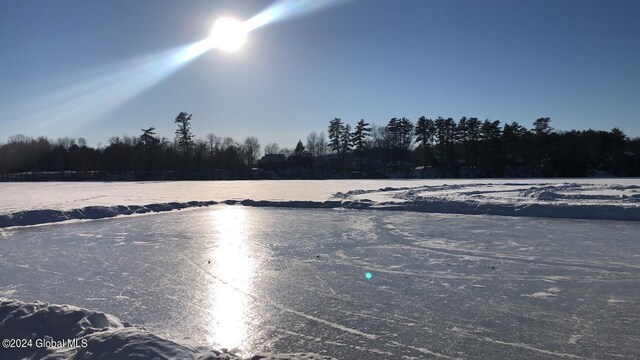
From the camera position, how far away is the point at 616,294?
5137mm

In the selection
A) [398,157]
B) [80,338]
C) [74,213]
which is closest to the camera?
[80,338]

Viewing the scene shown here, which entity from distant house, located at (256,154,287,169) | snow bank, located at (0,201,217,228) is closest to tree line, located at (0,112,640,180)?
distant house, located at (256,154,287,169)

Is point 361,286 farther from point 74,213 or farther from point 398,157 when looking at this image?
point 398,157

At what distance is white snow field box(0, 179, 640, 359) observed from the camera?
12.1 ft

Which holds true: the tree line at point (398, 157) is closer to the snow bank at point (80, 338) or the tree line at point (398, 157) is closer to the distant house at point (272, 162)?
the distant house at point (272, 162)

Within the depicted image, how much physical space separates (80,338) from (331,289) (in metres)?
2.92

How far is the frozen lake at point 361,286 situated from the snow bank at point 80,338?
1.70 feet

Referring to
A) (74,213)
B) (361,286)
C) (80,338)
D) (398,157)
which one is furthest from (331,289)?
(398,157)

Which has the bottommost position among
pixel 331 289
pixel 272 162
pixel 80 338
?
pixel 331 289

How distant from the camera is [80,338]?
338cm

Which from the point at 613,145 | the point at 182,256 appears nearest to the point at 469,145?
the point at 613,145

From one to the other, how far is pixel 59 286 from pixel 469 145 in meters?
60.0

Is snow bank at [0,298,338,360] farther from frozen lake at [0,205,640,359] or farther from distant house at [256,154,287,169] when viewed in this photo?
distant house at [256,154,287,169]

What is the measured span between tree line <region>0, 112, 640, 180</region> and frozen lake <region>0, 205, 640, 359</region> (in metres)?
46.1
